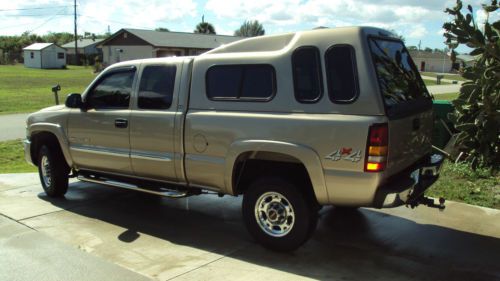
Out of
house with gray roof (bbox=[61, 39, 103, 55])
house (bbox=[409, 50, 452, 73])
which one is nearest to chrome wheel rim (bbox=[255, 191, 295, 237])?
house with gray roof (bbox=[61, 39, 103, 55])

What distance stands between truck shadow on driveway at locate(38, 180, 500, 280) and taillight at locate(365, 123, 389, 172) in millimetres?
953

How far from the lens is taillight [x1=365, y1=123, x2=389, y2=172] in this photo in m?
4.20

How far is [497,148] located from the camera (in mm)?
4848

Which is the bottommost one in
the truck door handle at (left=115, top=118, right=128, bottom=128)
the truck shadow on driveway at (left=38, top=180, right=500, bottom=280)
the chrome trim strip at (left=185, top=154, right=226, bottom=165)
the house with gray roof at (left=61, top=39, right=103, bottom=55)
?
the truck shadow on driveway at (left=38, top=180, right=500, bottom=280)

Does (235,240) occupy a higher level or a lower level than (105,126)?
lower

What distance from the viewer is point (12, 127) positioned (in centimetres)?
1463

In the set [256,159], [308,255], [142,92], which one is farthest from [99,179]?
[308,255]

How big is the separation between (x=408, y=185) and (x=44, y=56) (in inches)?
2852

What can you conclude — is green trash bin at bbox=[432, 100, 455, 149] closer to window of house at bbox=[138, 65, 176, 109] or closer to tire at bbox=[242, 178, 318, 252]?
tire at bbox=[242, 178, 318, 252]

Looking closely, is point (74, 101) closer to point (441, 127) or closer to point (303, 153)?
point (303, 153)

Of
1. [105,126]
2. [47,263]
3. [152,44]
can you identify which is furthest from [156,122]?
[152,44]

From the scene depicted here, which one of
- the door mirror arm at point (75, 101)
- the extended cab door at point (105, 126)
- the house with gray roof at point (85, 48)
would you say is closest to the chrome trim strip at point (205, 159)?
the extended cab door at point (105, 126)

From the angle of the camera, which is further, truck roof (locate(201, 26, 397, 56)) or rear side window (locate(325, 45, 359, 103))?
truck roof (locate(201, 26, 397, 56))

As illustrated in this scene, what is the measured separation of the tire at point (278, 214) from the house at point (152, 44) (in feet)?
160
